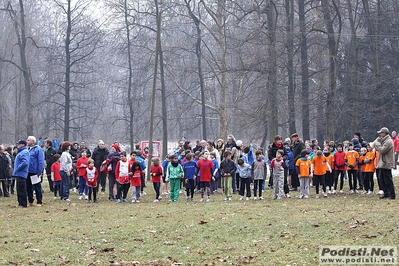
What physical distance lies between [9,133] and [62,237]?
47598mm

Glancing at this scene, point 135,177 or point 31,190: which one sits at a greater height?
point 135,177

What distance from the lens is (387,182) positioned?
19328 mm

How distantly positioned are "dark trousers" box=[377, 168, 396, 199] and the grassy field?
2.27ft

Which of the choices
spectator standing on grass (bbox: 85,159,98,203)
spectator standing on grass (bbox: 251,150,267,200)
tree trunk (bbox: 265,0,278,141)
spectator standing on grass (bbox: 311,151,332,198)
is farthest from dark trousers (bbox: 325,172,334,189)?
tree trunk (bbox: 265,0,278,141)

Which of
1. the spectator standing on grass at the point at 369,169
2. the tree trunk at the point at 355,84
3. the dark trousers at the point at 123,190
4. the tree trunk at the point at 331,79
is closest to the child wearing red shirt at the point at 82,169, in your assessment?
the dark trousers at the point at 123,190

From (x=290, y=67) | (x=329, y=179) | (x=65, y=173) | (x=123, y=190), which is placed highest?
(x=290, y=67)

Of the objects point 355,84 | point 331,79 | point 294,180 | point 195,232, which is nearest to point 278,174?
point 294,180

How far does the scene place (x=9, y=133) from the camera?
194 ft

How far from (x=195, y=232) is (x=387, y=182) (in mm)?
8040

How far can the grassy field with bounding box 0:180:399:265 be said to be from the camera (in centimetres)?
1113

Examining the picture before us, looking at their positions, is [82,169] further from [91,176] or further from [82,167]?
[91,176]

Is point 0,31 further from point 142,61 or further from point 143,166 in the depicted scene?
point 143,166

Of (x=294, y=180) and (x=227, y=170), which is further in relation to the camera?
(x=294, y=180)

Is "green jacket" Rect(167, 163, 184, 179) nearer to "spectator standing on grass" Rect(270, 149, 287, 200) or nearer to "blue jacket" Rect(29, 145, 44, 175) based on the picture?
"spectator standing on grass" Rect(270, 149, 287, 200)
